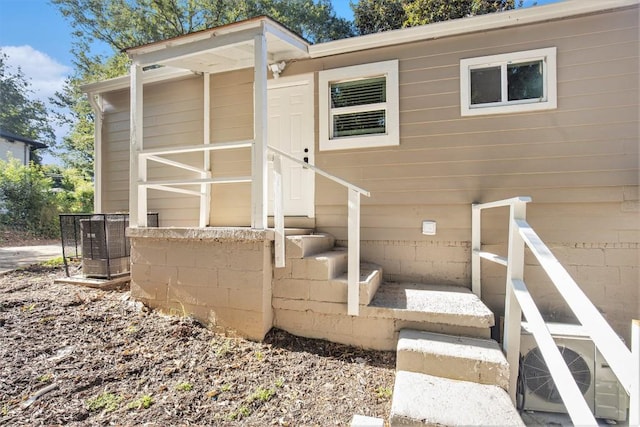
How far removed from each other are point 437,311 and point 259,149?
6.97 feet

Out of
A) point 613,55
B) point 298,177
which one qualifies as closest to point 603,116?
point 613,55

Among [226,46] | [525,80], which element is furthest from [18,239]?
[525,80]

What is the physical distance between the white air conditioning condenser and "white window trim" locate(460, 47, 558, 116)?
7.55ft

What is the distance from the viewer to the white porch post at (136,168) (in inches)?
126

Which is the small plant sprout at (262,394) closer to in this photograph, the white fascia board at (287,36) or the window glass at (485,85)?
the white fascia board at (287,36)

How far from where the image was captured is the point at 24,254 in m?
6.23

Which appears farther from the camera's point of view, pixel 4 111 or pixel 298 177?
pixel 4 111

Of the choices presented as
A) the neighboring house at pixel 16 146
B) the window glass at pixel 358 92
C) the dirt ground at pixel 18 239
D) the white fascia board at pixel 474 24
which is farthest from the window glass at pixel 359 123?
the neighboring house at pixel 16 146

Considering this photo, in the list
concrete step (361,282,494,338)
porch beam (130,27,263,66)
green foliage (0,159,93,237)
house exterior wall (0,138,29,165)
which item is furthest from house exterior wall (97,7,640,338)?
house exterior wall (0,138,29,165)

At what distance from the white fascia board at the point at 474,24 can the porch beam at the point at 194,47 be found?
101 centimetres

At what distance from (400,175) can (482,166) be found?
905 millimetres

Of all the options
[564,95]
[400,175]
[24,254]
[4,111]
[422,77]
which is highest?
[4,111]

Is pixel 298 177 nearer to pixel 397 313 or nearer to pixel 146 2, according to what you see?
pixel 397 313

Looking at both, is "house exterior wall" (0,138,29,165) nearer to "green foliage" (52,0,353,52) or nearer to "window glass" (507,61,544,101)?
"green foliage" (52,0,353,52)
